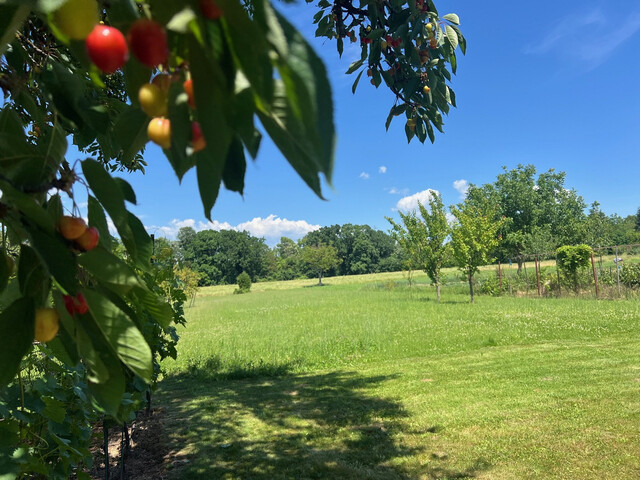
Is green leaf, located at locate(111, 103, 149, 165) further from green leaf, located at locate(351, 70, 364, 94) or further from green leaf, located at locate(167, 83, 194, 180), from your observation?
green leaf, located at locate(351, 70, 364, 94)

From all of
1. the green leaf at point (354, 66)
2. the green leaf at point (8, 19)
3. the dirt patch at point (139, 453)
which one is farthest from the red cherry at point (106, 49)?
the dirt patch at point (139, 453)

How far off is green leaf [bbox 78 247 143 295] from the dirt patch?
3.13 meters

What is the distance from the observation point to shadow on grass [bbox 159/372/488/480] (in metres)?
3.44

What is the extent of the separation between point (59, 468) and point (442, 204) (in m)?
17.8

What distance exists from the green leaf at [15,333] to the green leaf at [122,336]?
137 mm

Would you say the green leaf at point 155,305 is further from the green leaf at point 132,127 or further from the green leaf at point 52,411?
the green leaf at point 52,411

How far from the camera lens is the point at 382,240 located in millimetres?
75062

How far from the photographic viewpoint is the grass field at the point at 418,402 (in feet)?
11.4

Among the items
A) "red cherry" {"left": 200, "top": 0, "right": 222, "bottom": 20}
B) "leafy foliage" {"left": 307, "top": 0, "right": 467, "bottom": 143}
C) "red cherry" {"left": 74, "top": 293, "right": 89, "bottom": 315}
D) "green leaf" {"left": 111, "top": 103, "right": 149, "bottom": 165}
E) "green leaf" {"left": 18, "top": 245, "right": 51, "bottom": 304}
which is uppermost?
"leafy foliage" {"left": 307, "top": 0, "right": 467, "bottom": 143}

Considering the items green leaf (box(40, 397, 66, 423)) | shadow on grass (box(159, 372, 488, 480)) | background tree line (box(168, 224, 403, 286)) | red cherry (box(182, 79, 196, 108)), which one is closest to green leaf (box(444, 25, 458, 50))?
red cherry (box(182, 79, 196, 108))

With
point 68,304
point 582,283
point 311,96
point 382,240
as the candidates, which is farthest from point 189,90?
point 382,240

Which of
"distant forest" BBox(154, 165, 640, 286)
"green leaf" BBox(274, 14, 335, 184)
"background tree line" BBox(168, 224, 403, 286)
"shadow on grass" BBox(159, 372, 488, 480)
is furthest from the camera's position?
"background tree line" BBox(168, 224, 403, 286)

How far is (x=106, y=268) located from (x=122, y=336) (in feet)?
0.36

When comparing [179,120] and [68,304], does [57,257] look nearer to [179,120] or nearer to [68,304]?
[68,304]
